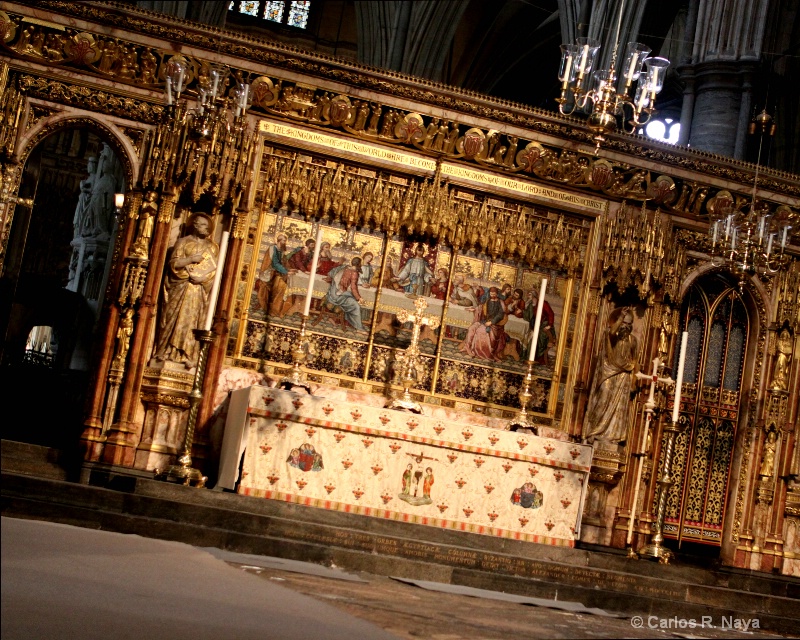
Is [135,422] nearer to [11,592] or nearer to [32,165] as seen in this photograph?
[32,165]

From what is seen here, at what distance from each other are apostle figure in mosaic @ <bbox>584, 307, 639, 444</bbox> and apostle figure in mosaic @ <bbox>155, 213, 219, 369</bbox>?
4488 mm

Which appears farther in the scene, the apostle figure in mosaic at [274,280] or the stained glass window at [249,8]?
the stained glass window at [249,8]

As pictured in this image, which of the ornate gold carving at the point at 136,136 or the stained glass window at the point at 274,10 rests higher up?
the stained glass window at the point at 274,10

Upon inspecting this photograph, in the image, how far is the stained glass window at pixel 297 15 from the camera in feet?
99.7

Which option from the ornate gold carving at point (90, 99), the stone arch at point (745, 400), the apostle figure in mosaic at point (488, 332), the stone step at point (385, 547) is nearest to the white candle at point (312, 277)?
the apostle figure in mosaic at point (488, 332)

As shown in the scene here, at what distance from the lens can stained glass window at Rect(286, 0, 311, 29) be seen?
30.4 m

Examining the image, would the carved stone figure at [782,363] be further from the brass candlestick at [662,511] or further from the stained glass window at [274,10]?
the stained glass window at [274,10]

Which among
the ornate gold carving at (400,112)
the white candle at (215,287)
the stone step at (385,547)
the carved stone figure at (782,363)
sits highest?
the ornate gold carving at (400,112)

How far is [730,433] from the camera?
1289cm

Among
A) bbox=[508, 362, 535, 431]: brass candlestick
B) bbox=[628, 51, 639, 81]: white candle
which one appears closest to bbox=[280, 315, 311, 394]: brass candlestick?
bbox=[508, 362, 535, 431]: brass candlestick

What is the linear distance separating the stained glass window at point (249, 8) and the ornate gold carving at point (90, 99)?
64.5 ft

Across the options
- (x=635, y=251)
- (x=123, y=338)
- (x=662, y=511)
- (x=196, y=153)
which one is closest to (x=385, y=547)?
(x=662, y=511)

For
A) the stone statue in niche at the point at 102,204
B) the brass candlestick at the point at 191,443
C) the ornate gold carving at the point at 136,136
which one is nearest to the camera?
the brass candlestick at the point at 191,443

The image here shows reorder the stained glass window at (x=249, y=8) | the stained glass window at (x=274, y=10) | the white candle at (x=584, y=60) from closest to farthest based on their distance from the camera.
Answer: the white candle at (x=584, y=60), the stained glass window at (x=249, y=8), the stained glass window at (x=274, y=10)
